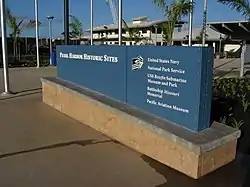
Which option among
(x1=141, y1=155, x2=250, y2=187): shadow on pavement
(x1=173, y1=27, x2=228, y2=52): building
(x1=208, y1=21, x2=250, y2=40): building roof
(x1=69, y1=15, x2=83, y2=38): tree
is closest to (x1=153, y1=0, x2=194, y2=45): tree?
(x1=141, y1=155, x2=250, y2=187): shadow on pavement

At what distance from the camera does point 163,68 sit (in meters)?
5.12

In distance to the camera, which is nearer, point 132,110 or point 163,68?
point 163,68

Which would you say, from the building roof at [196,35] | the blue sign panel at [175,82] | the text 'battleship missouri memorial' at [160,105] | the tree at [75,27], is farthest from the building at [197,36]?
the blue sign panel at [175,82]

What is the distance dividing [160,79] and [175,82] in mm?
335

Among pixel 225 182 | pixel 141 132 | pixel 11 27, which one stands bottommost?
pixel 225 182

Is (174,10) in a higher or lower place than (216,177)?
higher

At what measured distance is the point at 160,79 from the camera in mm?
5219

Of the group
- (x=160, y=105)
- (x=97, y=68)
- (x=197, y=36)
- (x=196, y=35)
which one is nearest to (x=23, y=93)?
(x=97, y=68)

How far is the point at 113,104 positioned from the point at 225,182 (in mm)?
2610

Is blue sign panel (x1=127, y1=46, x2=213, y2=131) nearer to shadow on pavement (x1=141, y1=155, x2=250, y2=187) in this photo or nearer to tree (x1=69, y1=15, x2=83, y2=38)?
shadow on pavement (x1=141, y1=155, x2=250, y2=187)

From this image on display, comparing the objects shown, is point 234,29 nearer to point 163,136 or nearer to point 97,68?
point 97,68

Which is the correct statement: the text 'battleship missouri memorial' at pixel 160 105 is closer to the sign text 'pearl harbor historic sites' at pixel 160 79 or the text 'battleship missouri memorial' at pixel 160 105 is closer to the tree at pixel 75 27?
the sign text 'pearl harbor historic sites' at pixel 160 79

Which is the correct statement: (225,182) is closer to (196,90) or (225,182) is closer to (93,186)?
(196,90)

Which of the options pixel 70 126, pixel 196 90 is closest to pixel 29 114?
pixel 70 126
